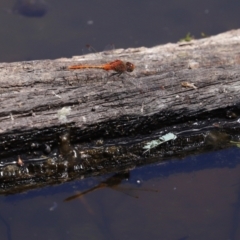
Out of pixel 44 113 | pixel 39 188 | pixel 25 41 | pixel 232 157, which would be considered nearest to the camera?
pixel 44 113

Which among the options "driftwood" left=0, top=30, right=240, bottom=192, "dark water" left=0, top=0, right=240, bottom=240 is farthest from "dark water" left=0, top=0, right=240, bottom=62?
"dark water" left=0, top=0, right=240, bottom=240

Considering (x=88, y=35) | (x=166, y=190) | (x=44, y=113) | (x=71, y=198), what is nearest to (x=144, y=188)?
(x=166, y=190)

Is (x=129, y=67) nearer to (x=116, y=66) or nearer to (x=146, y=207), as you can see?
(x=116, y=66)

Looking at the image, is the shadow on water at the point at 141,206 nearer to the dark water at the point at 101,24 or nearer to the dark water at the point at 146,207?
the dark water at the point at 146,207

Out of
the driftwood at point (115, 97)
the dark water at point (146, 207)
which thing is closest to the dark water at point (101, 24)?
the driftwood at point (115, 97)

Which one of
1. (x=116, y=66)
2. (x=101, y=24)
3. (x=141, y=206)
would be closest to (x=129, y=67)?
(x=116, y=66)

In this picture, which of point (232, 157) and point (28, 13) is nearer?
point (232, 157)

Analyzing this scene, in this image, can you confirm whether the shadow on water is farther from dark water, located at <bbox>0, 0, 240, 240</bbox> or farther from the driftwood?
the driftwood

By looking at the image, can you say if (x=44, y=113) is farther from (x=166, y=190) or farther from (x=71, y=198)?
(x=166, y=190)
